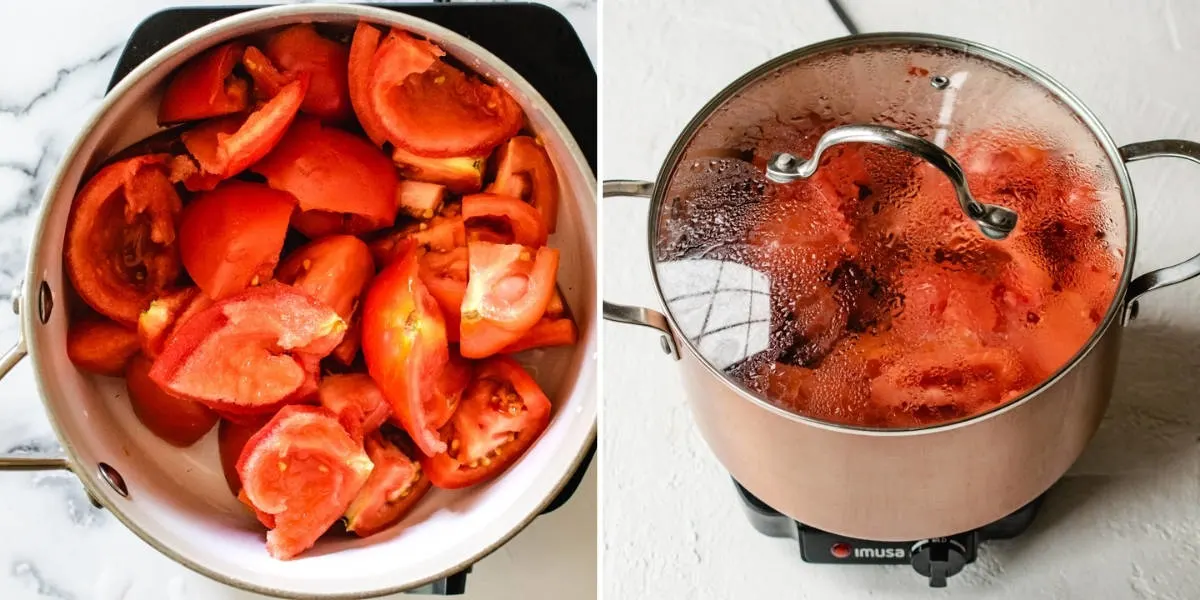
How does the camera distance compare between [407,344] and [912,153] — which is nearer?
[912,153]

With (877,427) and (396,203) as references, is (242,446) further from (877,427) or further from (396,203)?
(877,427)

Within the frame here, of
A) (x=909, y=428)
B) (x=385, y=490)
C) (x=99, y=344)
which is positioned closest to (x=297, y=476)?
(x=385, y=490)

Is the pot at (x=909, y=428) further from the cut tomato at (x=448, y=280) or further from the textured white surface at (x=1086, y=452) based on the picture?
the cut tomato at (x=448, y=280)

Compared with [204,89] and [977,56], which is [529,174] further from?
[977,56]

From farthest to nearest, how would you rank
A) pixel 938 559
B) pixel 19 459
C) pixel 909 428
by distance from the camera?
1. pixel 19 459
2. pixel 938 559
3. pixel 909 428

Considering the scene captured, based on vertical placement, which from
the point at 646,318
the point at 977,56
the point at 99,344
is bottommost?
the point at 99,344

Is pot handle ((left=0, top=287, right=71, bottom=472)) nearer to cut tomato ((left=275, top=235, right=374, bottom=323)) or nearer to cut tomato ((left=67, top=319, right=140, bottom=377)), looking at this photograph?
cut tomato ((left=67, top=319, right=140, bottom=377))

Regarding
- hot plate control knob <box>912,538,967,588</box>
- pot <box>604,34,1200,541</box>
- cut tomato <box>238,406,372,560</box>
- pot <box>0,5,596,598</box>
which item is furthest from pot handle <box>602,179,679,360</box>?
cut tomato <box>238,406,372,560</box>

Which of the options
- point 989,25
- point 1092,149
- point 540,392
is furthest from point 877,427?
point 540,392
